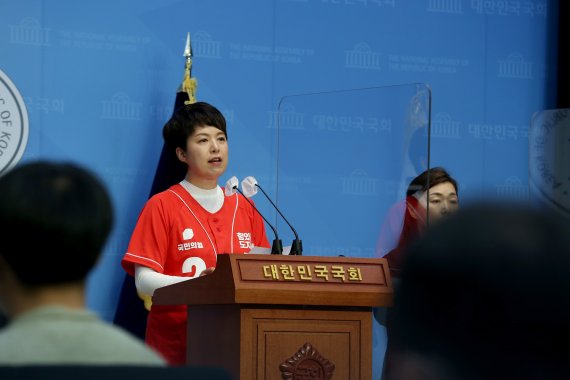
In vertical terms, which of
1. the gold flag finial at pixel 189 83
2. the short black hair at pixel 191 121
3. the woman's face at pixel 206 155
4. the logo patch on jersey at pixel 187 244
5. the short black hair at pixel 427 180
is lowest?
the logo patch on jersey at pixel 187 244

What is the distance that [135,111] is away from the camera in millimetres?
5043

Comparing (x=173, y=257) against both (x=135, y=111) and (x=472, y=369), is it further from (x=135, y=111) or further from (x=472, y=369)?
(x=472, y=369)

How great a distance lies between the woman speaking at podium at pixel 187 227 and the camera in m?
3.87

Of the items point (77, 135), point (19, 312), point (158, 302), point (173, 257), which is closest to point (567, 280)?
point (19, 312)

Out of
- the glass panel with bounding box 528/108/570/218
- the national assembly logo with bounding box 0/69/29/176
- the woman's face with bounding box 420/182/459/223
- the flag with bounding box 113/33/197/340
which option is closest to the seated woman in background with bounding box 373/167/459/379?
the woman's face with bounding box 420/182/459/223

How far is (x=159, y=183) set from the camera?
487 centimetres

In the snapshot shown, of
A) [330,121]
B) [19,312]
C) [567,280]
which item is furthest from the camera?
[330,121]

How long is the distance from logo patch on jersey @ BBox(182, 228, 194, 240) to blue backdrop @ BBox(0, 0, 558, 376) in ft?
2.77

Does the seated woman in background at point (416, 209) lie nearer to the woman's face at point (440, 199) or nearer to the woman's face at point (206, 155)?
the woman's face at point (440, 199)

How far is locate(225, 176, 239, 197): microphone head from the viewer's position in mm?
3807

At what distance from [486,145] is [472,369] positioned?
201 inches

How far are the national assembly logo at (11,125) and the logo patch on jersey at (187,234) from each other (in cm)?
126

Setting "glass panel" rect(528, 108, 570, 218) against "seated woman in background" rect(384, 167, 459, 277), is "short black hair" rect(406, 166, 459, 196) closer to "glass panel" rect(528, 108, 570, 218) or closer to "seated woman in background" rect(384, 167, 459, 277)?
"seated woman in background" rect(384, 167, 459, 277)

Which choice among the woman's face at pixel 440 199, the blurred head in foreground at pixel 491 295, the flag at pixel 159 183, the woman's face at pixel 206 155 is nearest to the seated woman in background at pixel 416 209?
the woman's face at pixel 440 199
